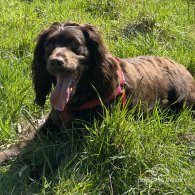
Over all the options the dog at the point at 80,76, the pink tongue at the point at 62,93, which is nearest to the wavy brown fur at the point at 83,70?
the dog at the point at 80,76

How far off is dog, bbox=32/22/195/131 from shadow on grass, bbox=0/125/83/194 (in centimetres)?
19

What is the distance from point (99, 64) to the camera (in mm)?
4113

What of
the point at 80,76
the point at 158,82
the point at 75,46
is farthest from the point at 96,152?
the point at 158,82

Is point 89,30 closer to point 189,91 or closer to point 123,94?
point 123,94

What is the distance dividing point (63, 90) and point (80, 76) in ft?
0.82

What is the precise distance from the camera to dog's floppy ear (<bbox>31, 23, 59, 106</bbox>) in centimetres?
436

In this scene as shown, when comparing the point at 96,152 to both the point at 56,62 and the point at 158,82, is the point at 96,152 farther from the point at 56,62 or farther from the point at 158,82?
the point at 158,82

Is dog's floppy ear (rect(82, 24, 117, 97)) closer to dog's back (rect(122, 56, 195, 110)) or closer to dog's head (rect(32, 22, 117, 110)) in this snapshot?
dog's head (rect(32, 22, 117, 110))

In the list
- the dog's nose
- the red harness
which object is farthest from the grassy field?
the dog's nose

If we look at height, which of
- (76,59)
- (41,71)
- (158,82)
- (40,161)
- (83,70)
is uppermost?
(76,59)

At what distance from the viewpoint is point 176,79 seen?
16.5ft

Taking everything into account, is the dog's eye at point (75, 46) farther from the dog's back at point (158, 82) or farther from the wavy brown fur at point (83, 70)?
the dog's back at point (158, 82)

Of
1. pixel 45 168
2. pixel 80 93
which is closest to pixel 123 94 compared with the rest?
pixel 80 93

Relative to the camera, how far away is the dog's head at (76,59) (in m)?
3.91
